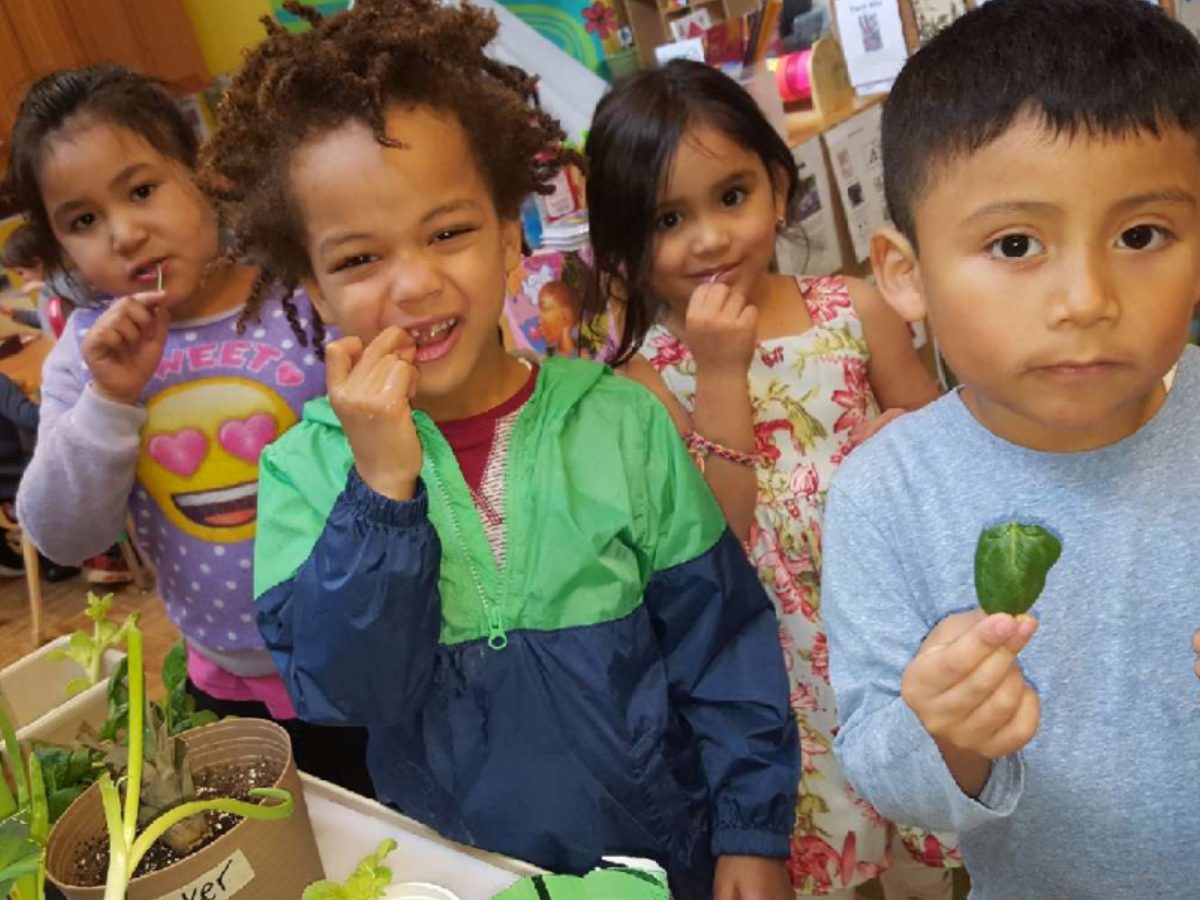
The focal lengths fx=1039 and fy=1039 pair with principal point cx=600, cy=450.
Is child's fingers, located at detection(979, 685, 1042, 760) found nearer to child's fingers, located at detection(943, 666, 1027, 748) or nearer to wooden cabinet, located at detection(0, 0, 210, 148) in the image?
child's fingers, located at detection(943, 666, 1027, 748)

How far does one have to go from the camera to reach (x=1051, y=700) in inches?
30.5

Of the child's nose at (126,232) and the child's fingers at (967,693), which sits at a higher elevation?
the child's nose at (126,232)

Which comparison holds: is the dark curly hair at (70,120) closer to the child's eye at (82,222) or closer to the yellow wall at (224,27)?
the child's eye at (82,222)

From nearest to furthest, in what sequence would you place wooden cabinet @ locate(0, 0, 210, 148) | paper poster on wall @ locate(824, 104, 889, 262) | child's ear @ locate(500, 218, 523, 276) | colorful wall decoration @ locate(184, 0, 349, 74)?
child's ear @ locate(500, 218, 523, 276) → paper poster on wall @ locate(824, 104, 889, 262) → wooden cabinet @ locate(0, 0, 210, 148) → colorful wall decoration @ locate(184, 0, 349, 74)

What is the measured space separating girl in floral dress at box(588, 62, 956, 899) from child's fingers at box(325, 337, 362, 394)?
1.49 feet

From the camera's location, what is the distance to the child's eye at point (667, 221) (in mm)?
1283

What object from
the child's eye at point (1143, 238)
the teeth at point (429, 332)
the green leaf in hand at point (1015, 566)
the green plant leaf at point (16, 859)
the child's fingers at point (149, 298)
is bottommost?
the green plant leaf at point (16, 859)

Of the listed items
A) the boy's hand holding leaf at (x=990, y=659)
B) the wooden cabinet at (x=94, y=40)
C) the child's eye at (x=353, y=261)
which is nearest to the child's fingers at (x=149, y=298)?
the child's eye at (x=353, y=261)

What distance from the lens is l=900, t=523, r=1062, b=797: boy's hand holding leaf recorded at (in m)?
0.58

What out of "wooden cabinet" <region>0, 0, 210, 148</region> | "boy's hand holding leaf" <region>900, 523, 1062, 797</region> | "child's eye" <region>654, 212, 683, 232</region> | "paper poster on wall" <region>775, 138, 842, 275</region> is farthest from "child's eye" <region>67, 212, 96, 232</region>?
"wooden cabinet" <region>0, 0, 210, 148</region>

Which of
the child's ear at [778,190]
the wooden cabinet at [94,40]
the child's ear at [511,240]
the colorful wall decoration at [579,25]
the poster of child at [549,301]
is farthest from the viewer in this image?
the wooden cabinet at [94,40]

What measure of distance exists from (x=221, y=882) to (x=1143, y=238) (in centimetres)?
A: 76

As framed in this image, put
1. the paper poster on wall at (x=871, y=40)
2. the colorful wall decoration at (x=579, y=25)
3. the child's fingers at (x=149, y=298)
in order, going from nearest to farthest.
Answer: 1. the child's fingers at (x=149, y=298)
2. the paper poster on wall at (x=871, y=40)
3. the colorful wall decoration at (x=579, y=25)

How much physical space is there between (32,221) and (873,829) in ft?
4.19
